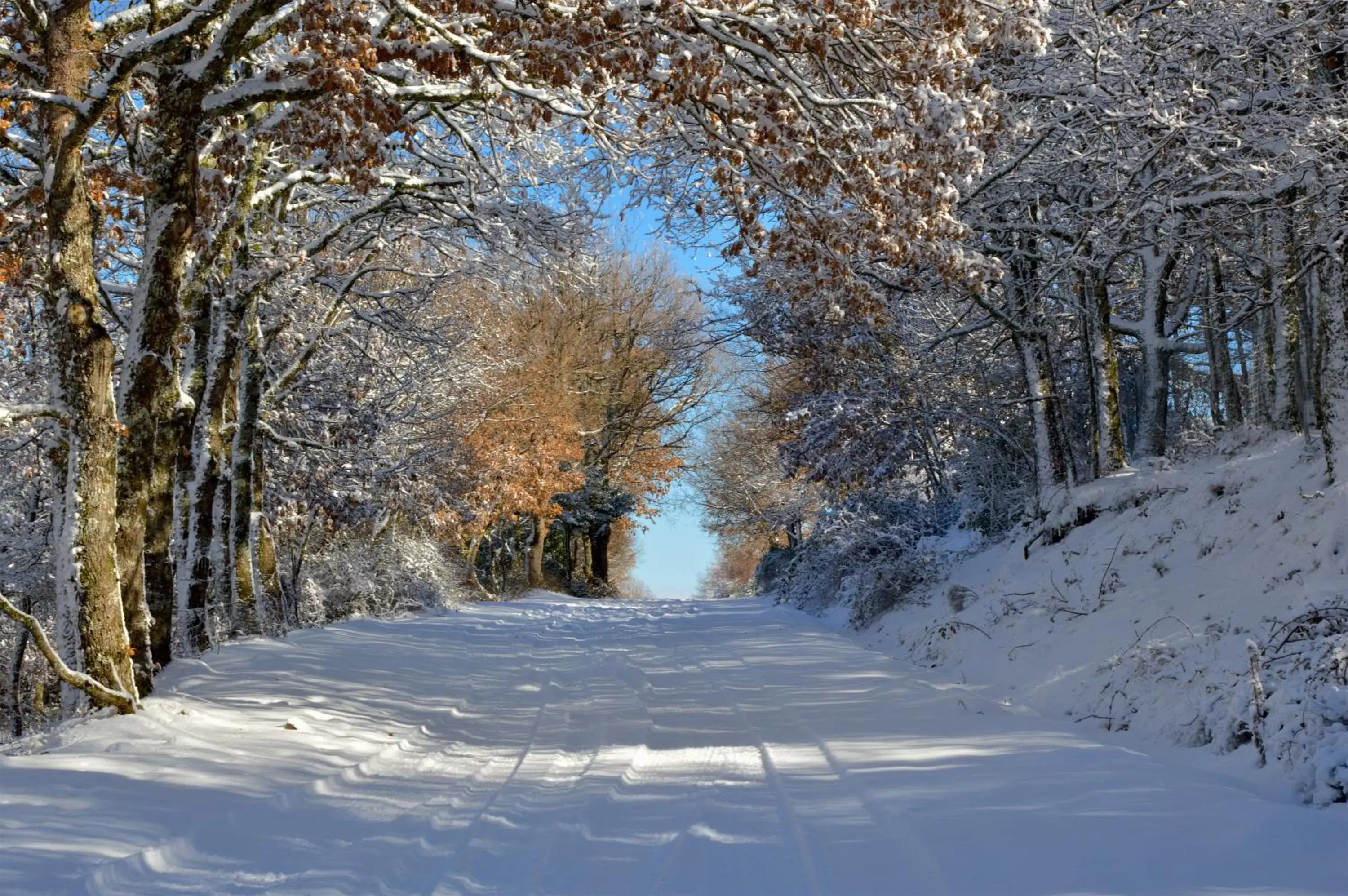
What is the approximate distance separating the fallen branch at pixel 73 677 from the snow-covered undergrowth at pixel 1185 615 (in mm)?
7084

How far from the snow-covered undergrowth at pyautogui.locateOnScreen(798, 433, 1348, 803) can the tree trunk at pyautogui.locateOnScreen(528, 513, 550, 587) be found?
22.2 metres

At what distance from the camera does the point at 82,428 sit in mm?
7367

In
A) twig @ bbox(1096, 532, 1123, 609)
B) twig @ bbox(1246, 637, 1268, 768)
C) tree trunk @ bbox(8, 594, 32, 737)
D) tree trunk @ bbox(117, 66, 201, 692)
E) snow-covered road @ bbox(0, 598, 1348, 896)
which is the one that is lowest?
tree trunk @ bbox(8, 594, 32, 737)

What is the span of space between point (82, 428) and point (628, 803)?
192 inches

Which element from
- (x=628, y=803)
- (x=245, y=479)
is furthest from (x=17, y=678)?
(x=628, y=803)

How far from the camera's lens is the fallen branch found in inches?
252

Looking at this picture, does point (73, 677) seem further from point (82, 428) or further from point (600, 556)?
point (600, 556)

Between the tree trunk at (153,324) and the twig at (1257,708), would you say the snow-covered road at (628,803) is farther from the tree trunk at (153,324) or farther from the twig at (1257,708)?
the tree trunk at (153,324)

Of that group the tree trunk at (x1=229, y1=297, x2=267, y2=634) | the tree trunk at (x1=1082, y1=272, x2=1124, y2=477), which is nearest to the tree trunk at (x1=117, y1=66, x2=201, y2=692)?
the tree trunk at (x1=229, y1=297, x2=267, y2=634)

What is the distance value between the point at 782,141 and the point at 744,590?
1632 inches

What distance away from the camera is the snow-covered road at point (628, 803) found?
14.2 ft

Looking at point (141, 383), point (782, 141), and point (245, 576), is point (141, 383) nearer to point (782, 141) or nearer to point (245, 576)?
point (782, 141)

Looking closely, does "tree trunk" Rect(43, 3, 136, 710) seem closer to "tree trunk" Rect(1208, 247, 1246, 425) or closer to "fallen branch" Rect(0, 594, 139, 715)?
"fallen branch" Rect(0, 594, 139, 715)

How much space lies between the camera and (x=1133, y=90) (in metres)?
9.18
